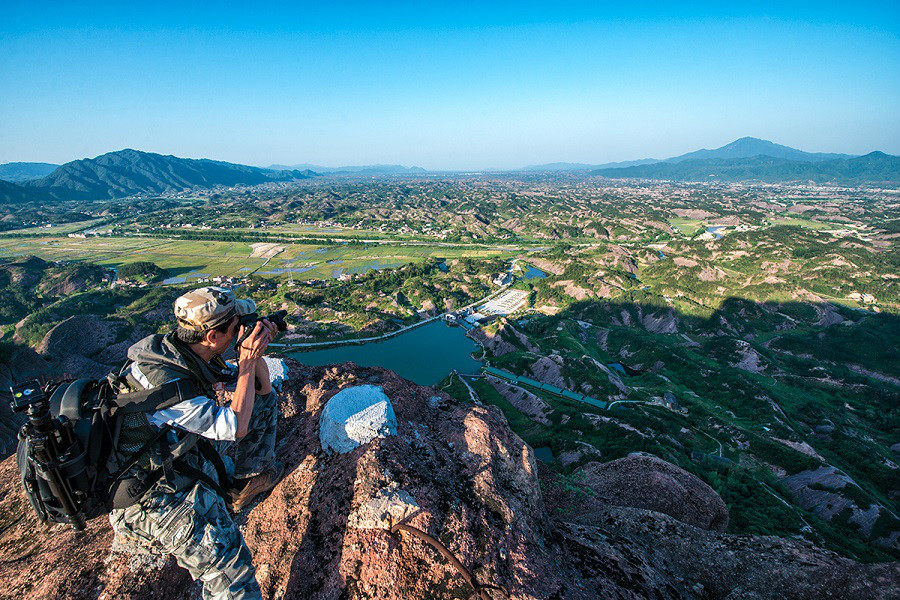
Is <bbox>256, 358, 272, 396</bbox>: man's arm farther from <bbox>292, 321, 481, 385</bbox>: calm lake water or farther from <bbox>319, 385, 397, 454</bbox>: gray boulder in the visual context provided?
<bbox>292, 321, 481, 385</bbox>: calm lake water

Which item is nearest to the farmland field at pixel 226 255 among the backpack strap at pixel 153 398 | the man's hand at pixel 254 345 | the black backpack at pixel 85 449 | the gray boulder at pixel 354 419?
the gray boulder at pixel 354 419

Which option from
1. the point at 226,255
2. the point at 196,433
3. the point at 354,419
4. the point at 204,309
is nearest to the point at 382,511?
the point at 354,419

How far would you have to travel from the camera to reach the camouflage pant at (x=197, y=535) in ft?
12.3

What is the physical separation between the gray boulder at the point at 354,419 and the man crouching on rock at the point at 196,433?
184 cm

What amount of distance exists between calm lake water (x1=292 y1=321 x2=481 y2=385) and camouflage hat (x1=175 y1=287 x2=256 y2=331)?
41.6m

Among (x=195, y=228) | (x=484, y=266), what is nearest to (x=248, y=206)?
(x=195, y=228)

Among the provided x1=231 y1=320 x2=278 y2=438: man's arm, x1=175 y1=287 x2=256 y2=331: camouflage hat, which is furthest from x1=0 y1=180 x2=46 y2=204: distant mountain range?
x1=231 y1=320 x2=278 y2=438: man's arm

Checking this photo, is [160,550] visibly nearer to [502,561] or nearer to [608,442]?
[502,561]

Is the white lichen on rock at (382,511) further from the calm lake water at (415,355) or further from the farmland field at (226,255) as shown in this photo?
the farmland field at (226,255)

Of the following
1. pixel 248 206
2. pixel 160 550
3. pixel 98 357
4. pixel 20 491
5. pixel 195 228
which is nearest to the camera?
pixel 160 550

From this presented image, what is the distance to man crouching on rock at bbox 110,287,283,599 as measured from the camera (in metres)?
3.47

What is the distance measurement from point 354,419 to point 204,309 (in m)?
3.31

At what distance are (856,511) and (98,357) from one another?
66.6 meters

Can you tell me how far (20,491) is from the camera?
6.50m
